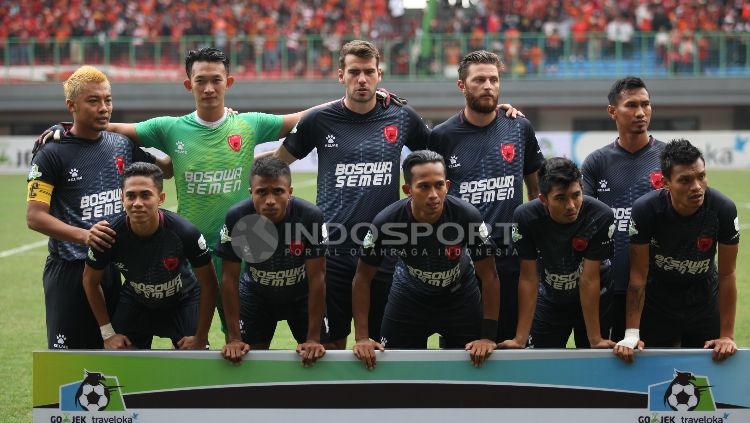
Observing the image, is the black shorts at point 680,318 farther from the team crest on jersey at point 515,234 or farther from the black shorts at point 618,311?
the team crest on jersey at point 515,234

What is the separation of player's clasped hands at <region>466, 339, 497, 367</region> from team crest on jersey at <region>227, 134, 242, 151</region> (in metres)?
2.03

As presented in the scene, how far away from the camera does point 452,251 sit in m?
5.53

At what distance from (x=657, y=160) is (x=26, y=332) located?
6.25 meters

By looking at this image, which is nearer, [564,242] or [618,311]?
[564,242]

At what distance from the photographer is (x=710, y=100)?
2886cm

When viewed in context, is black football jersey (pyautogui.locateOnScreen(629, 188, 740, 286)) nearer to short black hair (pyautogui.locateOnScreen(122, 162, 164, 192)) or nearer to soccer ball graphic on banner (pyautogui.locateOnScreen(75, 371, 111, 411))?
short black hair (pyautogui.locateOnScreen(122, 162, 164, 192))

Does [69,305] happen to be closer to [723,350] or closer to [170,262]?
[170,262]

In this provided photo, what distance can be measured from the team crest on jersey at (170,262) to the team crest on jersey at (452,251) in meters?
1.56

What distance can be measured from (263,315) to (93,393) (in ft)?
3.63

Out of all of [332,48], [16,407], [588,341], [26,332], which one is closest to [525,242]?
[588,341]

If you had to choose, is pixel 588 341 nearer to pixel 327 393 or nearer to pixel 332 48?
pixel 327 393

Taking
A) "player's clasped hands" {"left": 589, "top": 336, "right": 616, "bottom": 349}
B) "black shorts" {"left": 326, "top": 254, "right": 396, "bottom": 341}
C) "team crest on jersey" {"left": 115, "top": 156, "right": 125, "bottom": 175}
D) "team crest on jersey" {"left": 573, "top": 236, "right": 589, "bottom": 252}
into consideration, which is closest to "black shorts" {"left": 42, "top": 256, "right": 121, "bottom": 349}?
"team crest on jersey" {"left": 115, "top": 156, "right": 125, "bottom": 175}

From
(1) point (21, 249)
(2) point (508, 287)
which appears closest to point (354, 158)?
(2) point (508, 287)

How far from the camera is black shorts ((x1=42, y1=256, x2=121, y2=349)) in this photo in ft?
18.9
